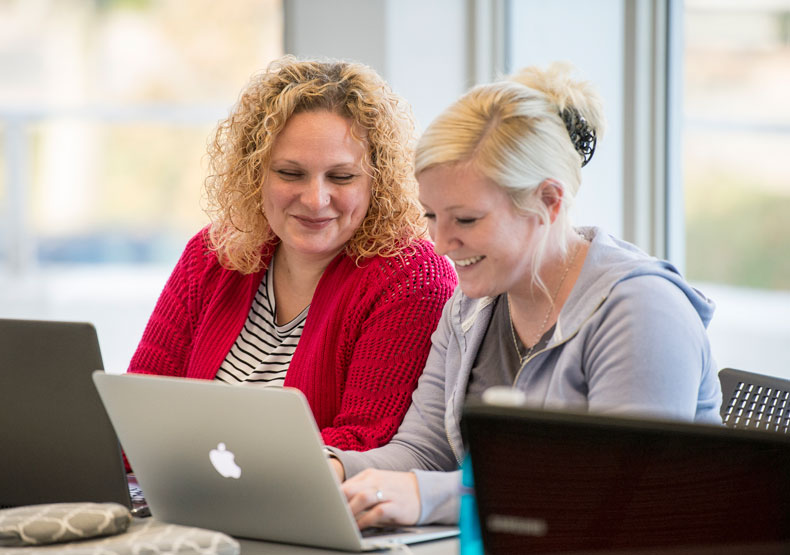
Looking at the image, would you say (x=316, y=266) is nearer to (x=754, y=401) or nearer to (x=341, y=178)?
(x=341, y=178)

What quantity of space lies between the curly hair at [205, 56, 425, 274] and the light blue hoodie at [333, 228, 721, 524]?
13.3 inches

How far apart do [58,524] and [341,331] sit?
0.73 m

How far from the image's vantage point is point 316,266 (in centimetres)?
200

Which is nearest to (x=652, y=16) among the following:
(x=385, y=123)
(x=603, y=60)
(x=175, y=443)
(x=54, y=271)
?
(x=603, y=60)

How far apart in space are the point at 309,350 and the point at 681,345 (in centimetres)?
77

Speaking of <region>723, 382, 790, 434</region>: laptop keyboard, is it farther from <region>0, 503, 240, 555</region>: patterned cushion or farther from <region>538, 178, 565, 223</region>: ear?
<region>0, 503, 240, 555</region>: patterned cushion

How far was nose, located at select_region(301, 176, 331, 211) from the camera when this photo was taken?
1.85 metres

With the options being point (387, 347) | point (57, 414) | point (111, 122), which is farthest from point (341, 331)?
point (111, 122)

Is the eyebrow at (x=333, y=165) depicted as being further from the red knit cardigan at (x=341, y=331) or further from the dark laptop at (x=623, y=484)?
the dark laptop at (x=623, y=484)

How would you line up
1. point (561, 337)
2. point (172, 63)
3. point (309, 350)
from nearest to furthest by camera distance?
point (561, 337), point (309, 350), point (172, 63)

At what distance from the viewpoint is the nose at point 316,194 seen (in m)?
1.85

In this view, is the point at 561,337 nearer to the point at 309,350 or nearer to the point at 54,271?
the point at 309,350

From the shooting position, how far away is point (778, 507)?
84cm

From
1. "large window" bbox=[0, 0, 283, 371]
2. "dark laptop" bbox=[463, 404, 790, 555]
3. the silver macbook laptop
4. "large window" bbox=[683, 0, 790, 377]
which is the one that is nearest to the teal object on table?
"dark laptop" bbox=[463, 404, 790, 555]
